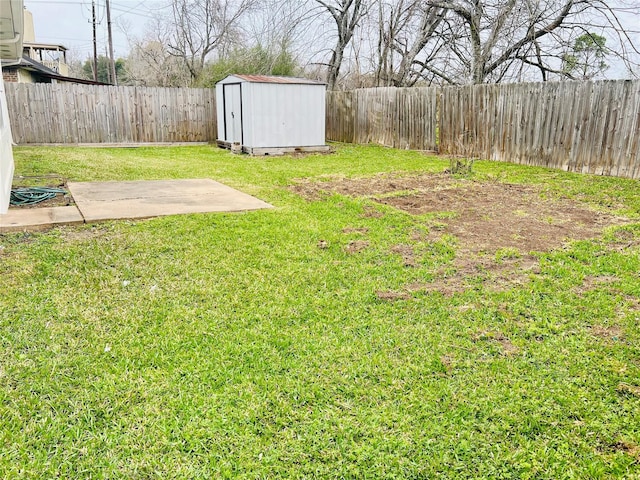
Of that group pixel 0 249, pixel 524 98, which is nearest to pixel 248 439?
pixel 0 249

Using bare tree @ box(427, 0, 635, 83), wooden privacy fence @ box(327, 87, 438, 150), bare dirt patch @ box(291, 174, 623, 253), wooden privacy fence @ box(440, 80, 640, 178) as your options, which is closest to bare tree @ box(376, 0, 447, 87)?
bare tree @ box(427, 0, 635, 83)

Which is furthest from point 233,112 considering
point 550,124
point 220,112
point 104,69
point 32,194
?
point 104,69

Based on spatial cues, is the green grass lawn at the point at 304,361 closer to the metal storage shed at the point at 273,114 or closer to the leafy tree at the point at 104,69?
the metal storage shed at the point at 273,114

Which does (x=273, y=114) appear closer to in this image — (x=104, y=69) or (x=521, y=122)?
(x=521, y=122)

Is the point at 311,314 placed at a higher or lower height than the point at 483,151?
lower

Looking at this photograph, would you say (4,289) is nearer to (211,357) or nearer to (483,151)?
(211,357)

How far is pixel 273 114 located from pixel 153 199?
610 centimetres

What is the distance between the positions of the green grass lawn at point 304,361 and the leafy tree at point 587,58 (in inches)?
368

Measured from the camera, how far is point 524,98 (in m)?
8.85

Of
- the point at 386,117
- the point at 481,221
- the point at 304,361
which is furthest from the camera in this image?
the point at 386,117

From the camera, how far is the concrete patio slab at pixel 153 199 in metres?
5.19

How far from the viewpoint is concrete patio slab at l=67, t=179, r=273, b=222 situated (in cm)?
519

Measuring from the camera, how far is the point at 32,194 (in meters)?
5.82

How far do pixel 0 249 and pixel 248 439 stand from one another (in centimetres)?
328
